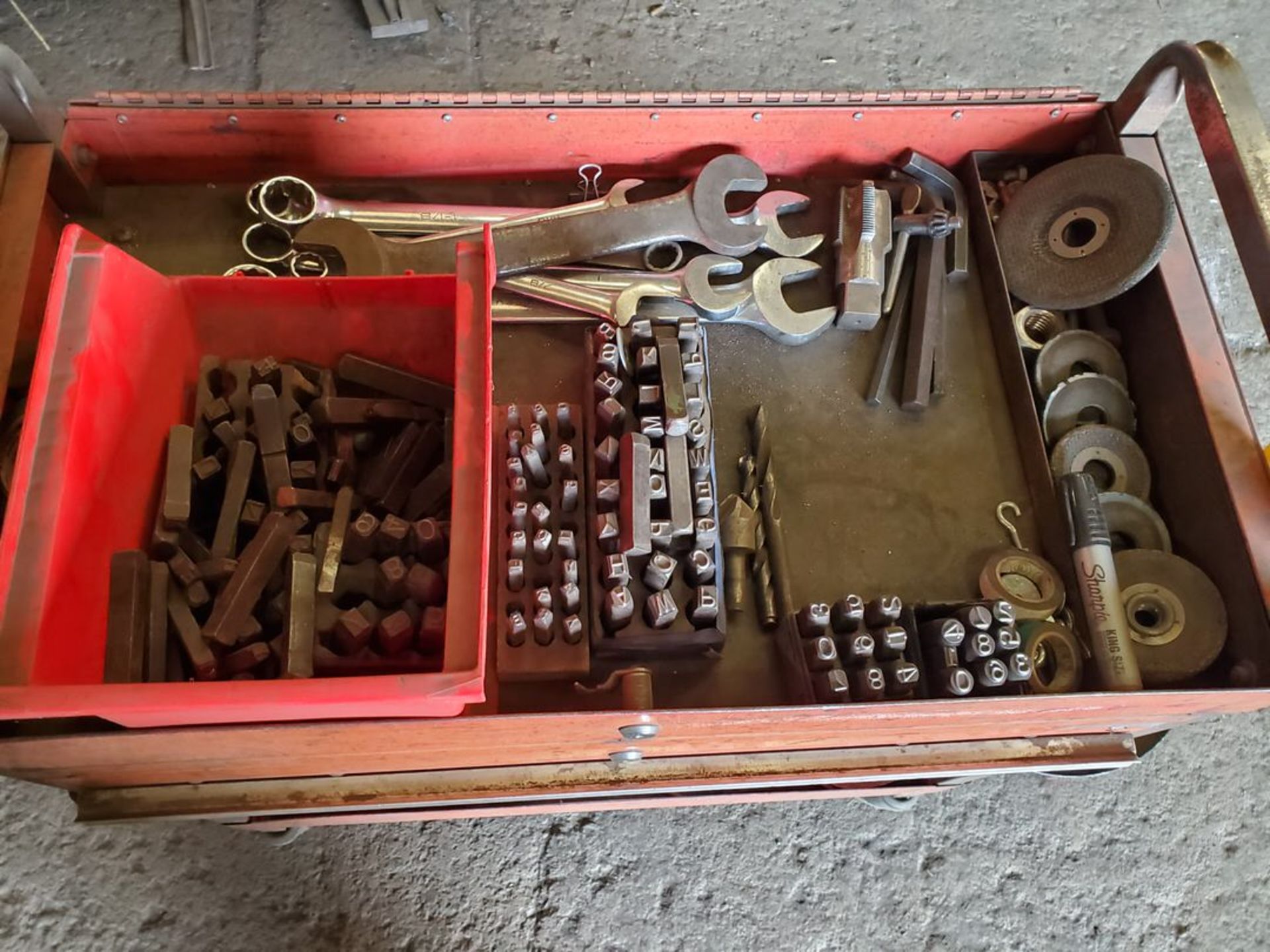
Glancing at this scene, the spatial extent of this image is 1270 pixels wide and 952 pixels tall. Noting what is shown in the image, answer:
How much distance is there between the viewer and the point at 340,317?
130 centimetres

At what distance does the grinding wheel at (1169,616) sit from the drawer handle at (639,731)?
0.67 metres

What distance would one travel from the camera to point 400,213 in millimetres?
1456

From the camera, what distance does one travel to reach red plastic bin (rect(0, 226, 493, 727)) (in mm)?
937

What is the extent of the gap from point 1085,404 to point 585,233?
0.78 meters

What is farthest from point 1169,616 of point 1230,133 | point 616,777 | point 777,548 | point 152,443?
point 152,443

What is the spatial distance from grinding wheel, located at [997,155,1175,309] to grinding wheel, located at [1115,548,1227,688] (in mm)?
399

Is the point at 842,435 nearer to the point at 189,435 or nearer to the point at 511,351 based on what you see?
the point at 511,351

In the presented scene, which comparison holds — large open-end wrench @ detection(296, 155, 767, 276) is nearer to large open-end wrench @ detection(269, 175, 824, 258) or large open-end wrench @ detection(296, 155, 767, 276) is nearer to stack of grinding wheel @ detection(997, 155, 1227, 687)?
large open-end wrench @ detection(269, 175, 824, 258)

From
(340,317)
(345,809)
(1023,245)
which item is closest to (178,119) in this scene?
(340,317)

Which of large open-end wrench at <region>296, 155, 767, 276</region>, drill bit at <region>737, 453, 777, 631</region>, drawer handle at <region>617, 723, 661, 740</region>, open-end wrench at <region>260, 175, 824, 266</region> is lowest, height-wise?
drawer handle at <region>617, 723, 661, 740</region>

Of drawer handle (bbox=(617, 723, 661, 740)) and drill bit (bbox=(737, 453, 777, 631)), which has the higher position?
drill bit (bbox=(737, 453, 777, 631))

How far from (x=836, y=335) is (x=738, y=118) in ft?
1.17

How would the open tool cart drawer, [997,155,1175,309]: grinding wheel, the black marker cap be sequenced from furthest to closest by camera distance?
[997,155,1175,309]: grinding wheel, the black marker cap, the open tool cart drawer

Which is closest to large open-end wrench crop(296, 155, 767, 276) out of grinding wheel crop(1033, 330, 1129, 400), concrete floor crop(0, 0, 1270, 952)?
grinding wheel crop(1033, 330, 1129, 400)
